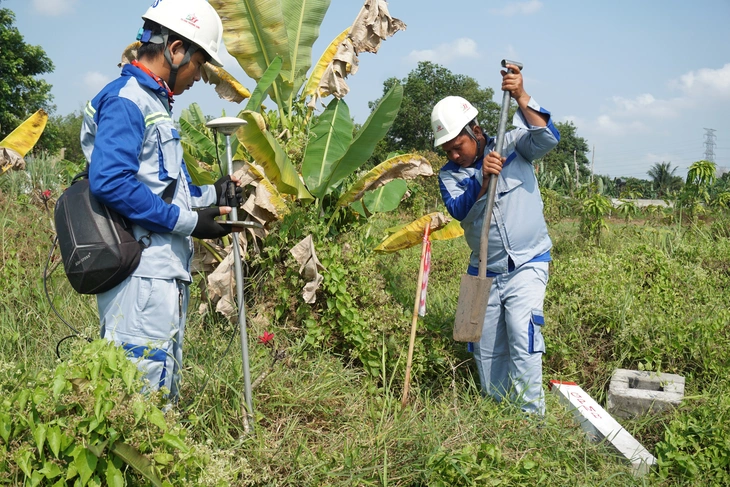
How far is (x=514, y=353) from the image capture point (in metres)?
3.89

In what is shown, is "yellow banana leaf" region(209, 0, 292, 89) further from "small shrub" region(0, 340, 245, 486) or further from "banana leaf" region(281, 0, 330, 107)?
"small shrub" region(0, 340, 245, 486)

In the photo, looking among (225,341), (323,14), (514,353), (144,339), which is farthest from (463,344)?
(323,14)

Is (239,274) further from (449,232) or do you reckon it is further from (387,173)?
(449,232)

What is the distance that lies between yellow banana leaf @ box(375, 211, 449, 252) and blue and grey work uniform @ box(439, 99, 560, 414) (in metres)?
0.97

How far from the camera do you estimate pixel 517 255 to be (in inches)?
152

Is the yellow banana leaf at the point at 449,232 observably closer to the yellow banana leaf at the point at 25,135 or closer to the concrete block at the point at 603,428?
the concrete block at the point at 603,428

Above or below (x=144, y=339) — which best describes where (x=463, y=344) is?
below

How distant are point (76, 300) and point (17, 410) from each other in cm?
292

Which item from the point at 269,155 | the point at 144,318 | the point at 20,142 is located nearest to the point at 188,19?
the point at 144,318

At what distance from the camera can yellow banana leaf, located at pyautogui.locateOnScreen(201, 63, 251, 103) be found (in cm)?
597

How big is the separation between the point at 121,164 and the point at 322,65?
12.6 ft

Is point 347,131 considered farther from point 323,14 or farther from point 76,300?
point 76,300

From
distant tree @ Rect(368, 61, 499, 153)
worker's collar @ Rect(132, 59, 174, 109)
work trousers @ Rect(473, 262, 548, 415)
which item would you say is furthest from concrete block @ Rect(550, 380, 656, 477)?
distant tree @ Rect(368, 61, 499, 153)

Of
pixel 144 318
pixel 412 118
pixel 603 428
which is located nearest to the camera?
pixel 144 318
